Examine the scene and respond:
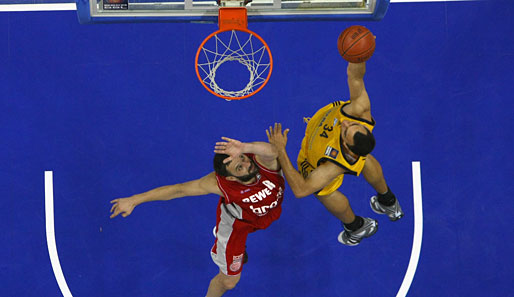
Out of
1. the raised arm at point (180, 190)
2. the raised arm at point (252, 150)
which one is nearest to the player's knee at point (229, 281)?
the raised arm at point (180, 190)

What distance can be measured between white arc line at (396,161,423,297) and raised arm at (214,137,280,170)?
254cm

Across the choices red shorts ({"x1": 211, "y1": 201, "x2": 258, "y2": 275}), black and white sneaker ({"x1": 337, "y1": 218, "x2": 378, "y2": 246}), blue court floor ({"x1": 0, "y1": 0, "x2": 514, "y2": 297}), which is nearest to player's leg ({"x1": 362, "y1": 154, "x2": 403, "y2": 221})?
black and white sneaker ({"x1": 337, "y1": 218, "x2": 378, "y2": 246})

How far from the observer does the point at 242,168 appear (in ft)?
22.1

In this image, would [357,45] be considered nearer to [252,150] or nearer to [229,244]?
[252,150]

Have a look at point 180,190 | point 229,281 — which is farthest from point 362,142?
point 229,281

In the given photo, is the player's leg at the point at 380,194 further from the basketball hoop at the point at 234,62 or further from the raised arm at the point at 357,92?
the basketball hoop at the point at 234,62

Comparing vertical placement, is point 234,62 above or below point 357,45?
below

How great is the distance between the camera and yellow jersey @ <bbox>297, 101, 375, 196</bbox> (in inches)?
267

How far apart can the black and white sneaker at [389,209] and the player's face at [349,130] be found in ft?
5.87

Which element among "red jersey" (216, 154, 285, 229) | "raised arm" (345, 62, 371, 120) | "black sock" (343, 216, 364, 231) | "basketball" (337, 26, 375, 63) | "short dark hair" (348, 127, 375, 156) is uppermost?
"basketball" (337, 26, 375, 63)

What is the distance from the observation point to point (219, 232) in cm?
760

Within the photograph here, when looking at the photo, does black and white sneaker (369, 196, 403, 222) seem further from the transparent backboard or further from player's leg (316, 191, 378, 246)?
the transparent backboard

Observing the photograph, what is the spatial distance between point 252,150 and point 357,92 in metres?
1.31

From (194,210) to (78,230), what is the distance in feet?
5.26
